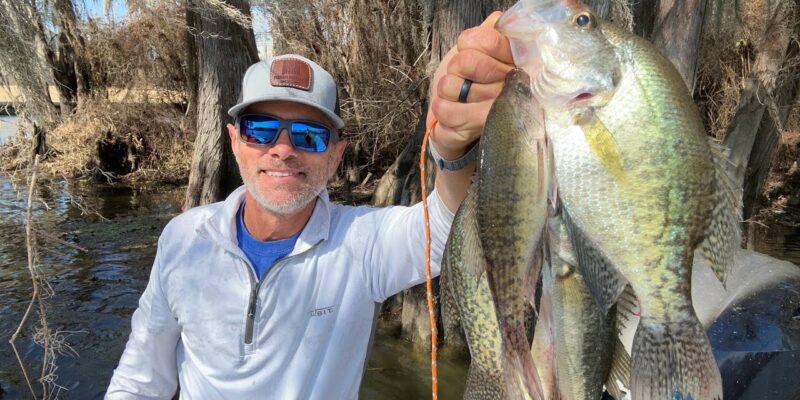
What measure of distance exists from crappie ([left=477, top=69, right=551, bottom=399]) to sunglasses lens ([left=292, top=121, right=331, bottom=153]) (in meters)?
1.24

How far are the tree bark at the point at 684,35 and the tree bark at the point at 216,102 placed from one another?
6.24 m

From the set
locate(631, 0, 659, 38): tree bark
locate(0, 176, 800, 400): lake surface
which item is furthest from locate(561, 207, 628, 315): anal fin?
locate(631, 0, 659, 38): tree bark

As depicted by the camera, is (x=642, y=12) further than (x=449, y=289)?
Yes

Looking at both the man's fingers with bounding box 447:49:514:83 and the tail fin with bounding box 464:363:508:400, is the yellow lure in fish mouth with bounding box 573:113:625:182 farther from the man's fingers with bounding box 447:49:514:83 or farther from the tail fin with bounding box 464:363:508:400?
the tail fin with bounding box 464:363:508:400

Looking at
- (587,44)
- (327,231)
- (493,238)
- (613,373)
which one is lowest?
(613,373)

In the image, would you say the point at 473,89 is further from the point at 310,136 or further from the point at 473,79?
the point at 310,136

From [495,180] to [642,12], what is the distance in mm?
5509

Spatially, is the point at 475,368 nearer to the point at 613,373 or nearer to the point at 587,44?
the point at 613,373

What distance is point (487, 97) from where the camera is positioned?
1537 mm

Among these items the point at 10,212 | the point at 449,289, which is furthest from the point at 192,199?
the point at 449,289

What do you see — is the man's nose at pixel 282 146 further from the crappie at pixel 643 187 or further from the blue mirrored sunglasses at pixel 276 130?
the crappie at pixel 643 187

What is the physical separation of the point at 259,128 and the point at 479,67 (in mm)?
1265

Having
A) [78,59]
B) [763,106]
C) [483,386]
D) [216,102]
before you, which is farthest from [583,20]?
[78,59]

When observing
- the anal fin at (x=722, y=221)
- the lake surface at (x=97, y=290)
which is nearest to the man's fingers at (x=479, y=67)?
the anal fin at (x=722, y=221)
